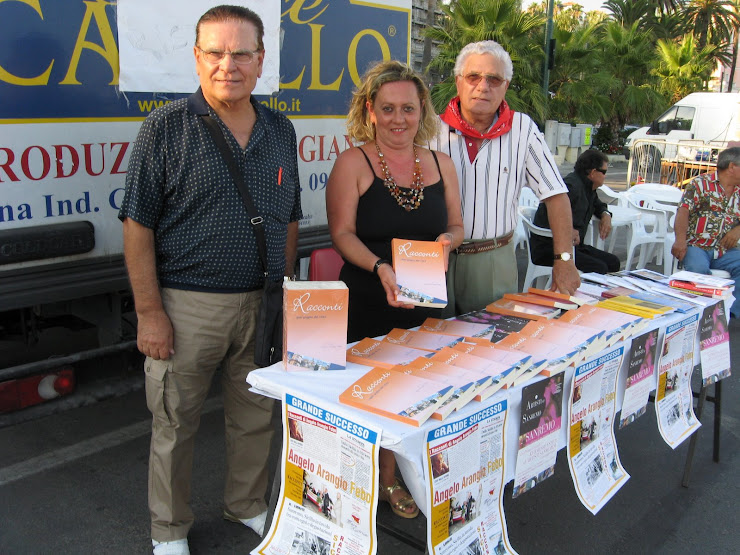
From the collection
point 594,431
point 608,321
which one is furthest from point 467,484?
point 608,321

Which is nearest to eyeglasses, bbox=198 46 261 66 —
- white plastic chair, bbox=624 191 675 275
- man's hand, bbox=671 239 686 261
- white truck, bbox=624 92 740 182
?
man's hand, bbox=671 239 686 261

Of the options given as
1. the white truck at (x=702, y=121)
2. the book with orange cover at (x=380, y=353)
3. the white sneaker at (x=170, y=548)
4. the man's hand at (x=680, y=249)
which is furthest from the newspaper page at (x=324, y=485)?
the white truck at (x=702, y=121)

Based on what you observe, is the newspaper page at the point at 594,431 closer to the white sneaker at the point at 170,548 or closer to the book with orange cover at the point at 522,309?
the book with orange cover at the point at 522,309

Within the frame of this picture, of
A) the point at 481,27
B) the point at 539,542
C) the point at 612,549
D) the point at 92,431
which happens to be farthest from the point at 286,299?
the point at 481,27

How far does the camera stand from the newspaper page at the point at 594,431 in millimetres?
2223

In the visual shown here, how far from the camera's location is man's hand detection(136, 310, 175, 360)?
6.99 ft

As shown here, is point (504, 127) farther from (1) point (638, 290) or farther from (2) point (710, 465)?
(2) point (710, 465)

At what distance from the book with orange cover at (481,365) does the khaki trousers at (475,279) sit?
803 millimetres

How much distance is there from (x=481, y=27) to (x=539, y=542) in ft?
47.0

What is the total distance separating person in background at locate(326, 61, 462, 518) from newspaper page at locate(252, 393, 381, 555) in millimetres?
688

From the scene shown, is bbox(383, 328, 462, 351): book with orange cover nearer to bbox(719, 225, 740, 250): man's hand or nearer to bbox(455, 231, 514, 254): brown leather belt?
bbox(455, 231, 514, 254): brown leather belt

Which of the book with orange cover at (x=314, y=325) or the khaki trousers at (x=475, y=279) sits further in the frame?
the khaki trousers at (x=475, y=279)

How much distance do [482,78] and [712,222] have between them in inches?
136

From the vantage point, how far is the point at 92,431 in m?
3.43
